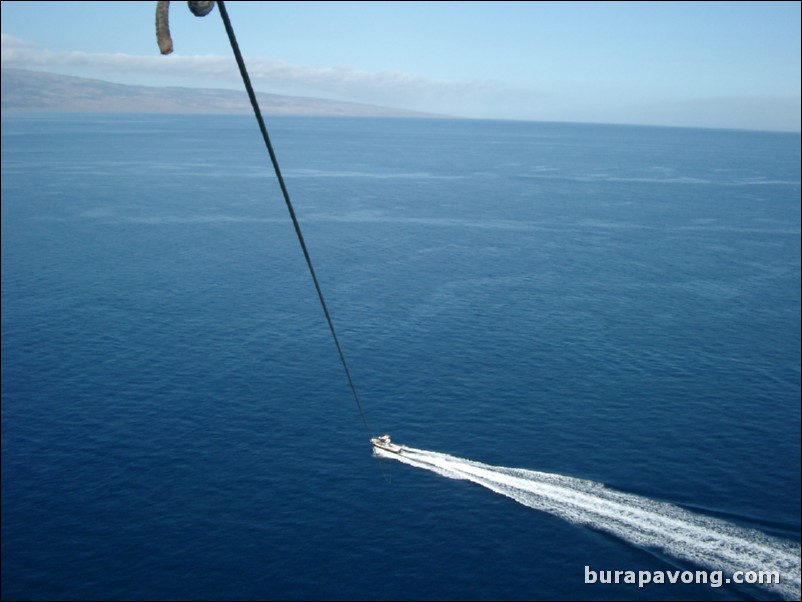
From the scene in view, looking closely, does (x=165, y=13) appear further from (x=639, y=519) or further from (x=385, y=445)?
(x=385, y=445)

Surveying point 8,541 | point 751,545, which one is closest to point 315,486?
point 8,541

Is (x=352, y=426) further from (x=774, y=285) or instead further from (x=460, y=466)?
(x=774, y=285)

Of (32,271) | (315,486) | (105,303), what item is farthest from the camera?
(32,271)

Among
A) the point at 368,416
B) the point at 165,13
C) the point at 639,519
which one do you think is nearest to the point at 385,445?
the point at 368,416

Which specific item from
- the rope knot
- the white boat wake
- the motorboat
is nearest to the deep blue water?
the white boat wake

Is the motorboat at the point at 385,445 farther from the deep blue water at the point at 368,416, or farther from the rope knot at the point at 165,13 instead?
the rope knot at the point at 165,13

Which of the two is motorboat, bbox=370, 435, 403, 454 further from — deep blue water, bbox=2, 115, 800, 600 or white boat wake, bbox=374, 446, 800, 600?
deep blue water, bbox=2, 115, 800, 600

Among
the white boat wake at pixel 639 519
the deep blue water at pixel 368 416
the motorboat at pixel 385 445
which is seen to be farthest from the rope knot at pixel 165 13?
the motorboat at pixel 385 445
